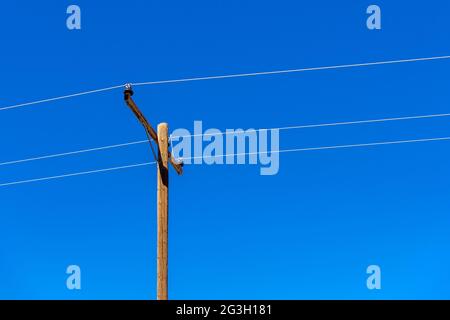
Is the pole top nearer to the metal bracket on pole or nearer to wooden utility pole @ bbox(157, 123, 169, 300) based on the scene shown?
the metal bracket on pole

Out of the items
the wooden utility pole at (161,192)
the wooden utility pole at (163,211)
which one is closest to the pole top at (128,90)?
the wooden utility pole at (161,192)

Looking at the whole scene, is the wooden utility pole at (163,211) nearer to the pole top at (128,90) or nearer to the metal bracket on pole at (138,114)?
the metal bracket on pole at (138,114)

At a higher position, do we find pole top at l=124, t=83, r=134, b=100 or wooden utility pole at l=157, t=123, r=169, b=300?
pole top at l=124, t=83, r=134, b=100

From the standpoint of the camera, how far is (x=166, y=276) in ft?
32.9

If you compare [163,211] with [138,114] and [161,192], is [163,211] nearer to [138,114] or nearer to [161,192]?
[161,192]

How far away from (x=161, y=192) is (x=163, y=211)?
387 millimetres

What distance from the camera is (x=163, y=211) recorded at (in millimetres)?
10328

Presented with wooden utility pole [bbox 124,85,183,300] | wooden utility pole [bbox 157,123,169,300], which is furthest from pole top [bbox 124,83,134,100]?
wooden utility pole [bbox 157,123,169,300]

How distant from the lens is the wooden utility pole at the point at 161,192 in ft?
32.7

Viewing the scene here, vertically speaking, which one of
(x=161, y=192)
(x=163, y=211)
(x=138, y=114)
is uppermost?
(x=138, y=114)

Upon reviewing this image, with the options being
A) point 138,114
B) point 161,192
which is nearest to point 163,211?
point 161,192

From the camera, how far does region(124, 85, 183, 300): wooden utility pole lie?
9.95 meters
